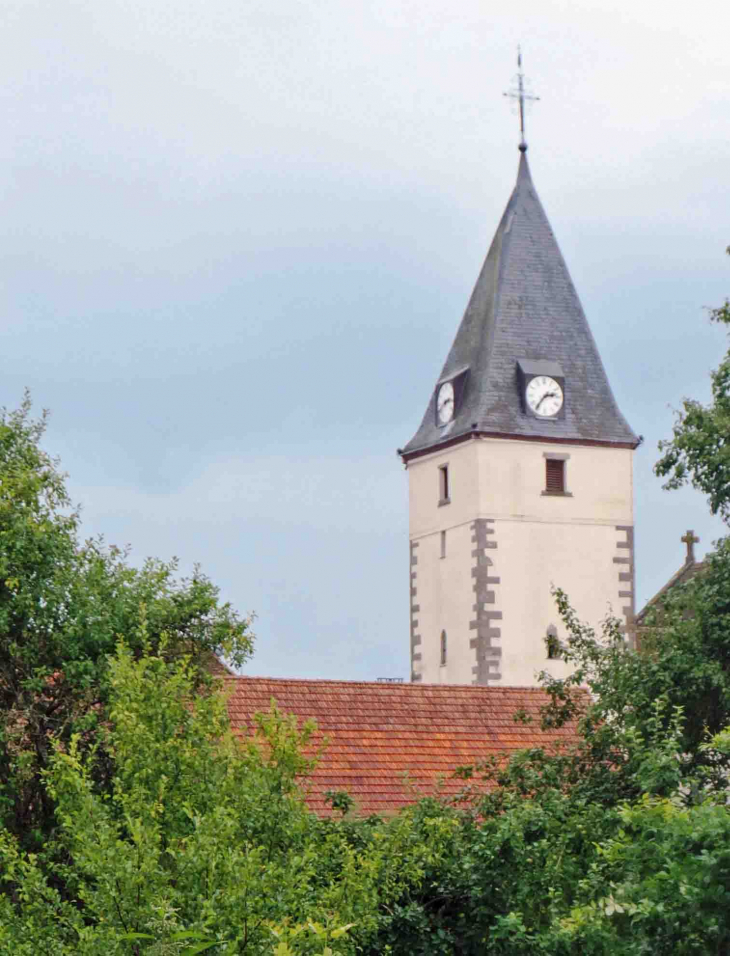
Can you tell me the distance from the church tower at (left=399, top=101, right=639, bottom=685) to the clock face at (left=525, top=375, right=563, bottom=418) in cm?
4

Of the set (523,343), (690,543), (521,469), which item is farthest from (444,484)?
(690,543)

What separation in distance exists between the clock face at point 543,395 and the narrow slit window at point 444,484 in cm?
280

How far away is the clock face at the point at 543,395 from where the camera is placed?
56562 mm

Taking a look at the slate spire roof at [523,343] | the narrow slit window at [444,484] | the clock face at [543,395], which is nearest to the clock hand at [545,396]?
the clock face at [543,395]

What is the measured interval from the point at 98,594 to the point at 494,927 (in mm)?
5053

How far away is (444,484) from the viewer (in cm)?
5775

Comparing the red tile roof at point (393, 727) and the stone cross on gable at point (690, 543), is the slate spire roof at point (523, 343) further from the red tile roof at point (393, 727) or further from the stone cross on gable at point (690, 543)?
the red tile roof at point (393, 727)

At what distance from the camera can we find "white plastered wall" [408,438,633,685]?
181ft

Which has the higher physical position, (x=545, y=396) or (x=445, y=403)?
(x=445, y=403)

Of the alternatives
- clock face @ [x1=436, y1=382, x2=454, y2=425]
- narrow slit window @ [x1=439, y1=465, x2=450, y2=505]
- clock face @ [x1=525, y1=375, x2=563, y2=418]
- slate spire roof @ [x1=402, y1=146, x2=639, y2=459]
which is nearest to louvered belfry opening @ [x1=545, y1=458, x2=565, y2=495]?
slate spire roof @ [x1=402, y1=146, x2=639, y2=459]

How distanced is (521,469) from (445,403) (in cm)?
294

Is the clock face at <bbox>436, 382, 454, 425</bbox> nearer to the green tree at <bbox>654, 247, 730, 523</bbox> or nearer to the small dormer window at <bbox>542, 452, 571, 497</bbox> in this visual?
the small dormer window at <bbox>542, 452, 571, 497</bbox>

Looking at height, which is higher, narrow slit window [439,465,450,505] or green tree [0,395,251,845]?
narrow slit window [439,465,450,505]

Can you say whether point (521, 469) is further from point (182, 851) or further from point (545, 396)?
point (182, 851)
